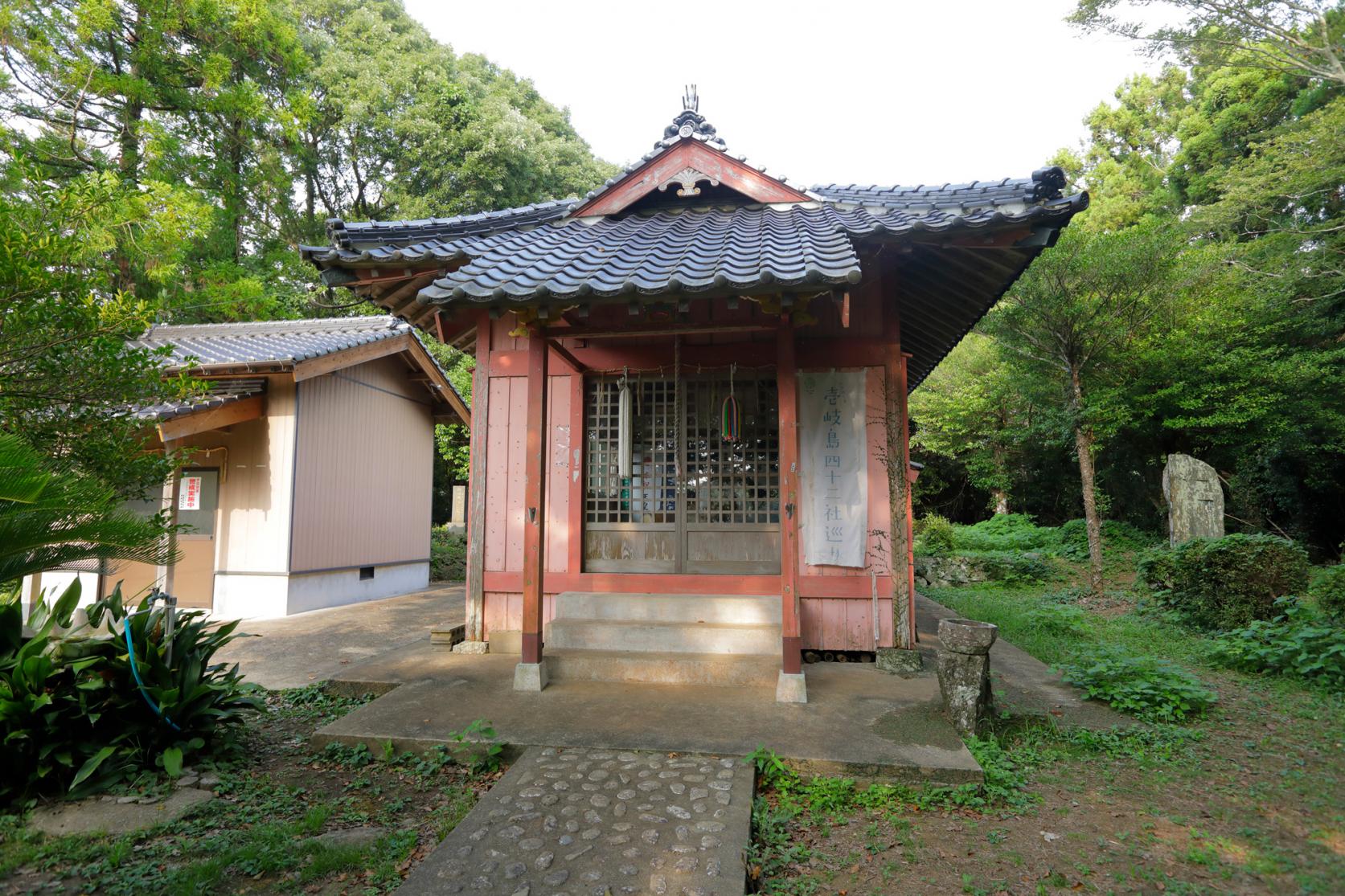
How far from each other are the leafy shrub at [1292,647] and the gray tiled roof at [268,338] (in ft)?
37.2

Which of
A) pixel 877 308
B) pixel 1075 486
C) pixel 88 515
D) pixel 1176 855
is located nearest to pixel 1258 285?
pixel 1075 486

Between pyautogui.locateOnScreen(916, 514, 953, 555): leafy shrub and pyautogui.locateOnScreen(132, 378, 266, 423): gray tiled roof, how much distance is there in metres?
14.4

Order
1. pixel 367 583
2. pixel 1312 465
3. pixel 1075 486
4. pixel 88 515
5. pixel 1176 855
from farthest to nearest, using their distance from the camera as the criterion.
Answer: pixel 1075 486, pixel 1312 465, pixel 367 583, pixel 88 515, pixel 1176 855

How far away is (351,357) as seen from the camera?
36.0 feet

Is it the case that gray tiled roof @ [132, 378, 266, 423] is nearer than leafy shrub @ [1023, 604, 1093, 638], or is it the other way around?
gray tiled roof @ [132, 378, 266, 423]

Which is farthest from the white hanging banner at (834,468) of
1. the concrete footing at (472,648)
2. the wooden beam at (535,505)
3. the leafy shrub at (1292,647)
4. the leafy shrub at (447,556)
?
the leafy shrub at (447,556)

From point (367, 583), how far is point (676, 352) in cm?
900

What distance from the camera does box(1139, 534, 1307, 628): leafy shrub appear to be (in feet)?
25.3

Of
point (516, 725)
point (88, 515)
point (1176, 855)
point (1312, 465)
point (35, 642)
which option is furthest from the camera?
point (1312, 465)

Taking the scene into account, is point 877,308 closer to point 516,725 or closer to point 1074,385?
point 516,725

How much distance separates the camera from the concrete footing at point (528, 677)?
5.20 metres

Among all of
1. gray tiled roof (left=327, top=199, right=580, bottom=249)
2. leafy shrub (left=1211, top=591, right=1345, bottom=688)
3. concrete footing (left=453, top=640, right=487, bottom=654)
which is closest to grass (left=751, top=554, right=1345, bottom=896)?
leafy shrub (left=1211, top=591, right=1345, bottom=688)

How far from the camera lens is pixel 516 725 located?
4434 mm

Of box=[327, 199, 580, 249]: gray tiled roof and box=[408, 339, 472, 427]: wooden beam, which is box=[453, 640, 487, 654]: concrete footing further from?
box=[408, 339, 472, 427]: wooden beam
